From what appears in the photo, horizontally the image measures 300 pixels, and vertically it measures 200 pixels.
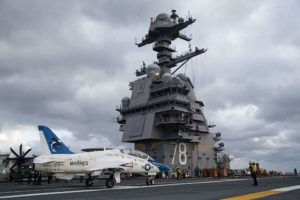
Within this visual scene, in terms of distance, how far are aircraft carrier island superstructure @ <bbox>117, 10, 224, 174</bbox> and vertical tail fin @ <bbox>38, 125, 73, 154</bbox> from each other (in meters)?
30.3

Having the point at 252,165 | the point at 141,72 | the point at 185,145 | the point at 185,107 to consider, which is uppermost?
the point at 141,72

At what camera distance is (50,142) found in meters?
21.9

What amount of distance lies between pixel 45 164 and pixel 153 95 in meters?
36.6

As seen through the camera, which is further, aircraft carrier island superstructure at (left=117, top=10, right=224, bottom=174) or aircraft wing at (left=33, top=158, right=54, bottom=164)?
aircraft carrier island superstructure at (left=117, top=10, right=224, bottom=174)

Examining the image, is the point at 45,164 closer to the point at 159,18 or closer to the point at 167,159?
the point at 167,159

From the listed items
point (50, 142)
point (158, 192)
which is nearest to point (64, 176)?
point (50, 142)

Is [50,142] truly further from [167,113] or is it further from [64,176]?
[167,113]

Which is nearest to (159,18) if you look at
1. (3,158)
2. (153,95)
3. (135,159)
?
(153,95)

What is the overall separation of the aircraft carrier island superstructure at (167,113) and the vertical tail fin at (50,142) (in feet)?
99.4

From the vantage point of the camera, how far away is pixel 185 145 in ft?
180

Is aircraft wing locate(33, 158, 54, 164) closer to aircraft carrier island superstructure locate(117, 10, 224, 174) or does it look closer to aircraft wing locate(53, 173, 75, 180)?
aircraft wing locate(53, 173, 75, 180)

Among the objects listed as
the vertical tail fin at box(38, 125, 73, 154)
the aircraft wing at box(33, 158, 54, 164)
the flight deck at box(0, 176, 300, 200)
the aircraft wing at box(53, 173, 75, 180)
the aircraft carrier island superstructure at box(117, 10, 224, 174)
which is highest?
the aircraft carrier island superstructure at box(117, 10, 224, 174)

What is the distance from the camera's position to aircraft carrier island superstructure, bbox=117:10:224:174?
52.6m

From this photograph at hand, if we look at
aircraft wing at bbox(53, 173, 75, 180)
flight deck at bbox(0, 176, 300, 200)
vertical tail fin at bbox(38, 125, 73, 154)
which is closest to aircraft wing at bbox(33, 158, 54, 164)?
vertical tail fin at bbox(38, 125, 73, 154)
